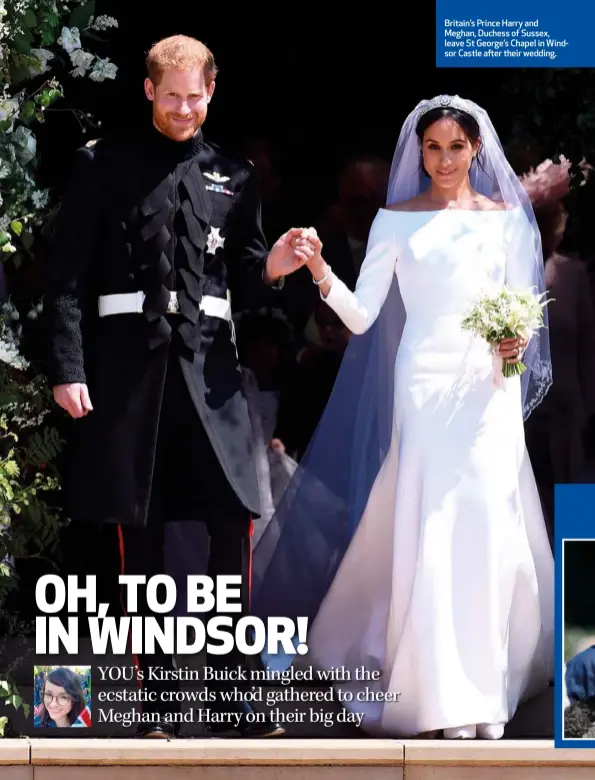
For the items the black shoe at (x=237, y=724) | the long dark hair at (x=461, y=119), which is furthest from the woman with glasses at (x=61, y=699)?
the long dark hair at (x=461, y=119)

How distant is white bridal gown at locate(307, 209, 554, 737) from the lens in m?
6.91

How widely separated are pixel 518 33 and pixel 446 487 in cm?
189

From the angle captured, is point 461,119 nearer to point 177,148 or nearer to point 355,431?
point 177,148

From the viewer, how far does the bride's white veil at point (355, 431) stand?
7.07 meters

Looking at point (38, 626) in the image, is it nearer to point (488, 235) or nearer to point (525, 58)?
point (488, 235)

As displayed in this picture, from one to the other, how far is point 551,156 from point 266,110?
3.92 ft

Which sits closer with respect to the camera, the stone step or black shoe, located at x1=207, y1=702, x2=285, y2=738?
the stone step

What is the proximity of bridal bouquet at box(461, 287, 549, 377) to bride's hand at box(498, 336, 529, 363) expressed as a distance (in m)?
0.01

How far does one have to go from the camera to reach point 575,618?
7.00 m

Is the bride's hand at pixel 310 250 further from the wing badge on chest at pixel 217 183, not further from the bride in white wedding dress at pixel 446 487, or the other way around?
the wing badge on chest at pixel 217 183

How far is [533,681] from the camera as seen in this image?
7.07 meters

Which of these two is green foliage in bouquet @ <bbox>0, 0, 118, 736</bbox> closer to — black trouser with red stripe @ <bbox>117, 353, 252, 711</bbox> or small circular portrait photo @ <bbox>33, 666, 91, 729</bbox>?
small circular portrait photo @ <bbox>33, 666, 91, 729</bbox>

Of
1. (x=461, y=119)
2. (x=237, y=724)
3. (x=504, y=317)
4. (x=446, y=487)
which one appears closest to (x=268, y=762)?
(x=237, y=724)

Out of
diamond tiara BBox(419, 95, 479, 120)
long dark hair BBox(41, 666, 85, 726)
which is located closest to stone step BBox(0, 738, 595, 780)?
long dark hair BBox(41, 666, 85, 726)
